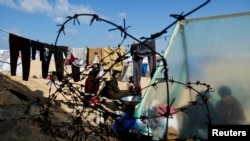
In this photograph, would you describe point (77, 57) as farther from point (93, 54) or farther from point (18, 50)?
point (18, 50)

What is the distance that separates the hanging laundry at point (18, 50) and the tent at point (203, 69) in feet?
11.3

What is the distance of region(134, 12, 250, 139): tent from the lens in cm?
452

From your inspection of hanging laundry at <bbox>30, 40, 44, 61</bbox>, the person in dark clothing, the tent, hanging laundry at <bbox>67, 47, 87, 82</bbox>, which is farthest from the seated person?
the person in dark clothing

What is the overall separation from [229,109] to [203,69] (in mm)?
854

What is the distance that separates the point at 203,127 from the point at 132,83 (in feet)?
16.9

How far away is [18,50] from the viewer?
24.7ft

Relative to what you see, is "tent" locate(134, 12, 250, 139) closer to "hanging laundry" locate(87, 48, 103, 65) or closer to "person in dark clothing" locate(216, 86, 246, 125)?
"person in dark clothing" locate(216, 86, 246, 125)

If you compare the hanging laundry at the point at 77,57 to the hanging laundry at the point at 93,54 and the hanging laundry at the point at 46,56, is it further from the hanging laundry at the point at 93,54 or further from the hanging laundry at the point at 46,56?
the hanging laundry at the point at 46,56

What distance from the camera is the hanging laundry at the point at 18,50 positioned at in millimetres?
7320

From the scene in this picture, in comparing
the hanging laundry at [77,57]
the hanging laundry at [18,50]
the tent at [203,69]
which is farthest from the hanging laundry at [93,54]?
the tent at [203,69]

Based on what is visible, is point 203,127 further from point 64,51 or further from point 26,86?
point 26,86

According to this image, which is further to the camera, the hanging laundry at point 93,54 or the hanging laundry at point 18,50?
the hanging laundry at point 93,54

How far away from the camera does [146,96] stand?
540 cm

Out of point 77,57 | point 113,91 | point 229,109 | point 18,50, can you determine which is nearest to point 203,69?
point 229,109
